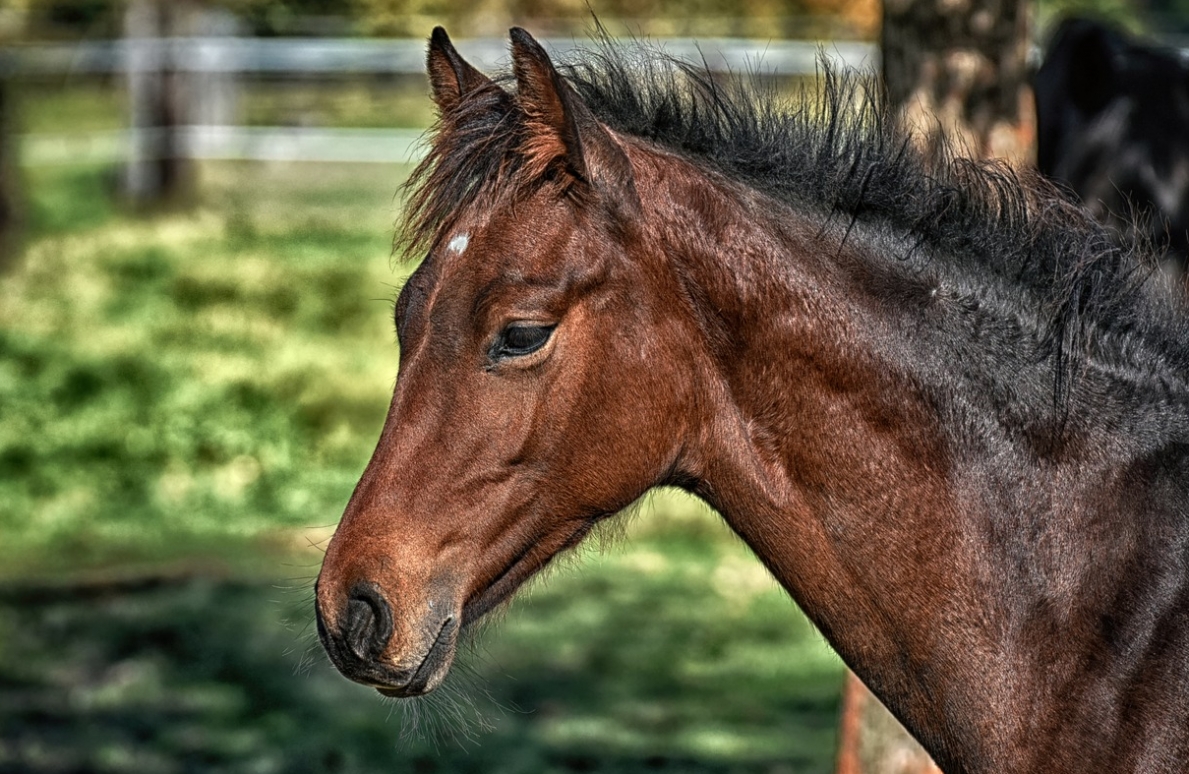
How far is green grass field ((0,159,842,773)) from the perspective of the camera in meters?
6.27

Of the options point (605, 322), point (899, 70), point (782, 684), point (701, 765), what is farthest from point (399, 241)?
point (782, 684)

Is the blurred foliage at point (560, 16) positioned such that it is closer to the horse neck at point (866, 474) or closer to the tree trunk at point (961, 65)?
the tree trunk at point (961, 65)

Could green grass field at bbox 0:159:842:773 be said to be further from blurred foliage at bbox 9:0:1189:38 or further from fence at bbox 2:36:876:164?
blurred foliage at bbox 9:0:1189:38

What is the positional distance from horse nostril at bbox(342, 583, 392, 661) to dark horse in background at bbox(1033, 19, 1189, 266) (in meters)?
4.97

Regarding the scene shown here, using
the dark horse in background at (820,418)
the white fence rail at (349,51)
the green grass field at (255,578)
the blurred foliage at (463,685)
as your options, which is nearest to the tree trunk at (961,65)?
the dark horse in background at (820,418)

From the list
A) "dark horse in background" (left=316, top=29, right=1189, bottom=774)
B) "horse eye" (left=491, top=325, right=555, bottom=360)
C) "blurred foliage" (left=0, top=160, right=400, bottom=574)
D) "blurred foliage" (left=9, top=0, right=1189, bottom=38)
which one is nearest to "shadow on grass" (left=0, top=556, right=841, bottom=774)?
"blurred foliage" (left=0, top=160, right=400, bottom=574)

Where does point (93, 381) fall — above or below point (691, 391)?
below

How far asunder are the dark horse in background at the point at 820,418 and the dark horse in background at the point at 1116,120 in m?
4.16

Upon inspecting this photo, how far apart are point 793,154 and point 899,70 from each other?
2.07 metres

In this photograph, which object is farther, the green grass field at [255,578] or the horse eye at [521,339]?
the green grass field at [255,578]

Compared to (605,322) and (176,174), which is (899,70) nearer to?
(605,322)

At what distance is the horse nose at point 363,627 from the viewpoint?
2.69 meters

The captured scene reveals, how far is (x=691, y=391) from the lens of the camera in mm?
2816

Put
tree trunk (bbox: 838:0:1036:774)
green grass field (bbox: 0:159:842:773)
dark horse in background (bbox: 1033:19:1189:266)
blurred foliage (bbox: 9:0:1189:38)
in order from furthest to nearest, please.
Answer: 1. blurred foliage (bbox: 9:0:1189:38)
2. dark horse in background (bbox: 1033:19:1189:266)
3. green grass field (bbox: 0:159:842:773)
4. tree trunk (bbox: 838:0:1036:774)
